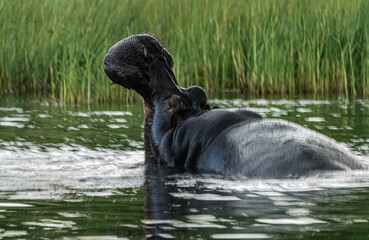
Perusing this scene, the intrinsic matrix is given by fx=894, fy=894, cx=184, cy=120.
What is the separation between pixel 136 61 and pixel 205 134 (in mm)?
845

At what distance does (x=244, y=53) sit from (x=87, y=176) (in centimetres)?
826

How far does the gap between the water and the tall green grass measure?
4478mm

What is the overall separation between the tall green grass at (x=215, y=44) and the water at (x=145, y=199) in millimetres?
4478

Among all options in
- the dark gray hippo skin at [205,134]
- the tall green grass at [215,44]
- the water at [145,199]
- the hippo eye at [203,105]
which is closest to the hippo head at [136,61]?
the dark gray hippo skin at [205,134]

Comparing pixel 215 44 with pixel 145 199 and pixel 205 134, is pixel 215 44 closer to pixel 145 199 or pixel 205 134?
pixel 205 134

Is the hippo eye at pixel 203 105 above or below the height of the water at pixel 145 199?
above

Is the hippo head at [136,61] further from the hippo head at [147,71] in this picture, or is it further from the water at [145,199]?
the water at [145,199]

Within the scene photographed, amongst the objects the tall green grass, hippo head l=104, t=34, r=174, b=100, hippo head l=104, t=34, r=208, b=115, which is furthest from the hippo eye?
the tall green grass

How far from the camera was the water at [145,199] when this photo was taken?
467 cm

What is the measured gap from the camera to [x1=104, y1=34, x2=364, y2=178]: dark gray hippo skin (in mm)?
6238

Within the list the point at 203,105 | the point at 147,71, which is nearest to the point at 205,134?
the point at 203,105

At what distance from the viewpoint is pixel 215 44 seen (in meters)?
14.6

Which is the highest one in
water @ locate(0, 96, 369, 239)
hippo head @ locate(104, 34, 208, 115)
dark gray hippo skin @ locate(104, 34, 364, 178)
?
hippo head @ locate(104, 34, 208, 115)

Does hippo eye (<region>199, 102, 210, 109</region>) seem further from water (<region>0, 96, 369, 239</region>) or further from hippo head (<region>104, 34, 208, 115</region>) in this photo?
water (<region>0, 96, 369, 239</region>)
